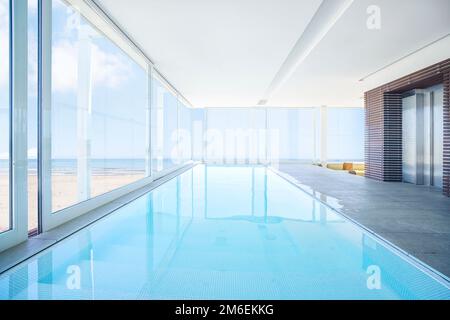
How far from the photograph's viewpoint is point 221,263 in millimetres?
2242

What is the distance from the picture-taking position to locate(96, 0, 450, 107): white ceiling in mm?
3748

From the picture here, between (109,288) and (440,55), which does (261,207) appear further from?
(440,55)

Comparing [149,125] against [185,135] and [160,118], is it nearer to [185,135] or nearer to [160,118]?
[160,118]

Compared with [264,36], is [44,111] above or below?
below

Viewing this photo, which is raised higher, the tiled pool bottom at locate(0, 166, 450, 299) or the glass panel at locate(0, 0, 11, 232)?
the glass panel at locate(0, 0, 11, 232)

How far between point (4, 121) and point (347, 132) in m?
20.7

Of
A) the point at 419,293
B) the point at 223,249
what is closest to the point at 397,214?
the point at 419,293

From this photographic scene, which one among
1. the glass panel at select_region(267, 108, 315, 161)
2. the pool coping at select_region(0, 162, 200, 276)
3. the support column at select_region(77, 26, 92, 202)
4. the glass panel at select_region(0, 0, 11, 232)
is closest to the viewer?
the pool coping at select_region(0, 162, 200, 276)

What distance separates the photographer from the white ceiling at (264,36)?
148 inches

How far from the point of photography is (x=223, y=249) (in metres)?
2.56

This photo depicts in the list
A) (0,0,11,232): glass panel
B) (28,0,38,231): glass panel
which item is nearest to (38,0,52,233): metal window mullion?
(28,0,38,231): glass panel

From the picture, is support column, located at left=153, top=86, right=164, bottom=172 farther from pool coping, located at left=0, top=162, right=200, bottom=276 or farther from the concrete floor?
the concrete floor

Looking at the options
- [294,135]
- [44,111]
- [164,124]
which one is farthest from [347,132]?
[44,111]

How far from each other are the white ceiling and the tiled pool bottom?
290 centimetres
